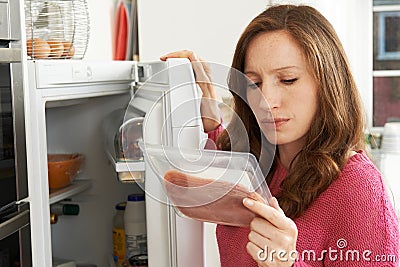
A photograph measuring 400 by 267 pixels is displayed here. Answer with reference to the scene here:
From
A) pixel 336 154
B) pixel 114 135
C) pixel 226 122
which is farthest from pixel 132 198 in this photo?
pixel 336 154

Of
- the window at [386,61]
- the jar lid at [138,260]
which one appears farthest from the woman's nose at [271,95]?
the window at [386,61]

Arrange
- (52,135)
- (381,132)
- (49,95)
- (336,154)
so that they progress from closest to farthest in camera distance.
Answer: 1. (336,154)
2. (49,95)
3. (52,135)
4. (381,132)

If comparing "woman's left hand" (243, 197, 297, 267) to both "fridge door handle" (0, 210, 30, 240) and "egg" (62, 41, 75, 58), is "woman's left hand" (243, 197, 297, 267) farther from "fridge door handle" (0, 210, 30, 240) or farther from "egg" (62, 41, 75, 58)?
"egg" (62, 41, 75, 58)

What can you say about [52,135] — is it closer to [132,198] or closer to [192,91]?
[132,198]

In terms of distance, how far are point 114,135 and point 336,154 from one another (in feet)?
2.29

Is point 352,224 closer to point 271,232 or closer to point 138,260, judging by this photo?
point 271,232

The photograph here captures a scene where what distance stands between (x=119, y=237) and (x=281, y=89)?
0.80 m

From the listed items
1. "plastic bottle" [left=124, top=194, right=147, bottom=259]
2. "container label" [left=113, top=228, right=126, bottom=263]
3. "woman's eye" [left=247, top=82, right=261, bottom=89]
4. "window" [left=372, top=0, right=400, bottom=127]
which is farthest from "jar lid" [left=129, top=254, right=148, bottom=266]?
"window" [left=372, top=0, right=400, bottom=127]

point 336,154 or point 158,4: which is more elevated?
point 158,4

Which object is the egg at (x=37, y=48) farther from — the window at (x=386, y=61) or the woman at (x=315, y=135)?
the window at (x=386, y=61)

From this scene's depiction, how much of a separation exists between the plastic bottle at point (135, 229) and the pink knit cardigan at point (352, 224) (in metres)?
0.58

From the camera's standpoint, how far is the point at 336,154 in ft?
4.13

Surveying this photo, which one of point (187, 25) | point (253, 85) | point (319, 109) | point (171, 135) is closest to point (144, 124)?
point (171, 135)

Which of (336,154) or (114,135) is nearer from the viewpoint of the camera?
(336,154)
